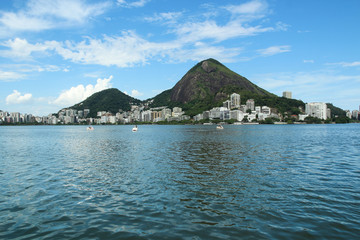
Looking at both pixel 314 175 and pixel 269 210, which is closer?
pixel 269 210

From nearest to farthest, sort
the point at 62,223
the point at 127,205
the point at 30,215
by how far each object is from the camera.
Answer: the point at 62,223, the point at 30,215, the point at 127,205

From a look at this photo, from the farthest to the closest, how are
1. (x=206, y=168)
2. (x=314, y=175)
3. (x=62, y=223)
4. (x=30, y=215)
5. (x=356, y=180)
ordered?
1. (x=206, y=168)
2. (x=314, y=175)
3. (x=356, y=180)
4. (x=30, y=215)
5. (x=62, y=223)

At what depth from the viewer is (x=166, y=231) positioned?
11359 millimetres

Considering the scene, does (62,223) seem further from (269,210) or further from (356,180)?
(356,180)

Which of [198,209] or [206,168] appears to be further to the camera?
[206,168]

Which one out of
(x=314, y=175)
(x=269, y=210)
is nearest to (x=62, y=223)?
(x=269, y=210)

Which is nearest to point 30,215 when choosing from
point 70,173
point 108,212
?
point 108,212

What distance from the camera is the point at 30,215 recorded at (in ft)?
44.6

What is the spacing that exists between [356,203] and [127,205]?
14.3 meters

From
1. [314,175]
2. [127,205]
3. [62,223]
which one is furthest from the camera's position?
[314,175]

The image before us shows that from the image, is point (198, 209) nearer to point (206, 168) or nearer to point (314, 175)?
point (206, 168)

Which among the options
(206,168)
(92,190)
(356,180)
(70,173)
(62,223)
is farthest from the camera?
(206,168)

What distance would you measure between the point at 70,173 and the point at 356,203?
2479 centimetres

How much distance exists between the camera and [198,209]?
1420cm
